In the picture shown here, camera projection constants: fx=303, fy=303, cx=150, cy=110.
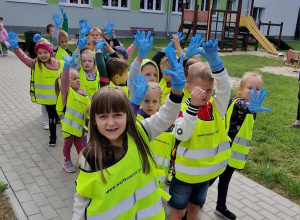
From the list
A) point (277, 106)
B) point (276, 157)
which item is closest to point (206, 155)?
point (276, 157)

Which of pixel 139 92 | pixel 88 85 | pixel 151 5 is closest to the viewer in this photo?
pixel 139 92

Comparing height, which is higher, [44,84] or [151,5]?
[151,5]

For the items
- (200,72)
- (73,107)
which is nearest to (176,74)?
(200,72)

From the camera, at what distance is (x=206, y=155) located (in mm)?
2377

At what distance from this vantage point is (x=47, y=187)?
11.8 feet

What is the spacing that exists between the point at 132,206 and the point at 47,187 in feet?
7.01

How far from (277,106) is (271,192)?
4225mm

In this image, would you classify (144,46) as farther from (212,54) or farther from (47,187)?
(47,187)

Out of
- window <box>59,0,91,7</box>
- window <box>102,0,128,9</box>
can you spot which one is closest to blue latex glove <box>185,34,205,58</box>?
window <box>59,0,91,7</box>

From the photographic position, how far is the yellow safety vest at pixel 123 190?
166 cm

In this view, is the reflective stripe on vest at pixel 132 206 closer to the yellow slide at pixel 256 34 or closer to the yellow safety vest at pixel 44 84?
the yellow safety vest at pixel 44 84

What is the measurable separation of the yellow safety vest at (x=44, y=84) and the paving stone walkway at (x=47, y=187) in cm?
70

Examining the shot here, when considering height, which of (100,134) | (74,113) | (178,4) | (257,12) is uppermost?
(178,4)

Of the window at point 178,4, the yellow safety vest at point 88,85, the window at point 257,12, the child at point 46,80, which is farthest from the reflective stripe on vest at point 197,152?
the window at point 257,12
